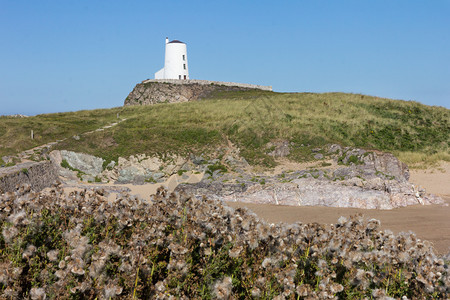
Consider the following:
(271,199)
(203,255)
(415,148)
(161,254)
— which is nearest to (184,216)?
(161,254)

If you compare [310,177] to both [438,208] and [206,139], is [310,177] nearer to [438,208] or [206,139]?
[438,208]

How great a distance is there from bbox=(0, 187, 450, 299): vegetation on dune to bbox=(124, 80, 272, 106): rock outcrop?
5777cm

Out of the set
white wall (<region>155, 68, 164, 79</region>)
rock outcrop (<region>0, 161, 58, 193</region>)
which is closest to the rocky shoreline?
rock outcrop (<region>0, 161, 58, 193</region>)

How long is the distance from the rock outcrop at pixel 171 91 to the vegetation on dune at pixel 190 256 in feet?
190

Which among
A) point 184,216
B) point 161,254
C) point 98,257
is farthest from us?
point 184,216

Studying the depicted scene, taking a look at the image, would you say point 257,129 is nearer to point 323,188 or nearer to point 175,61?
point 323,188

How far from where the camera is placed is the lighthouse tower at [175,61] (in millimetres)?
70625

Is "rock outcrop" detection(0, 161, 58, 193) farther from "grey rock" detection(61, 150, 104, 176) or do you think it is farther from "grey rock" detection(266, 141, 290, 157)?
"grey rock" detection(266, 141, 290, 157)

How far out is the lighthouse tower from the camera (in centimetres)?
7062

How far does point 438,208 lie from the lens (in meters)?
16.8

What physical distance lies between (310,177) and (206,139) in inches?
394

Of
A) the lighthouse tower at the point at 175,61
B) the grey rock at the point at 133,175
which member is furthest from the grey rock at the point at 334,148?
the lighthouse tower at the point at 175,61

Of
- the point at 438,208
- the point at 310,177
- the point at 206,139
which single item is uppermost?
the point at 206,139

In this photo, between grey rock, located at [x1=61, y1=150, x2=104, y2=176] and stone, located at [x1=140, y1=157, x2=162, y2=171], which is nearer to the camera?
grey rock, located at [x1=61, y1=150, x2=104, y2=176]
